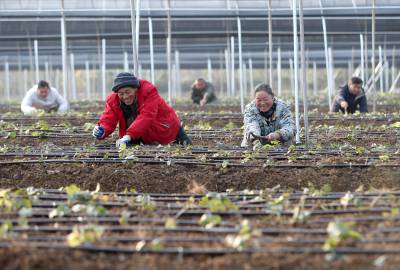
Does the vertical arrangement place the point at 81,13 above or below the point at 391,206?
above

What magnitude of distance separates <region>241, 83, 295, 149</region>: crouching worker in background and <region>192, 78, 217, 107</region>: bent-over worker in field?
10.6 metres

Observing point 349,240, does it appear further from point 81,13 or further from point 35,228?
point 81,13

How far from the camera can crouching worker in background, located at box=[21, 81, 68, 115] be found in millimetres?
14099

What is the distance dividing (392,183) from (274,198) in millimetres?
1414

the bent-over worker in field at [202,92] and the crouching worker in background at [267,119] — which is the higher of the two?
the bent-over worker in field at [202,92]

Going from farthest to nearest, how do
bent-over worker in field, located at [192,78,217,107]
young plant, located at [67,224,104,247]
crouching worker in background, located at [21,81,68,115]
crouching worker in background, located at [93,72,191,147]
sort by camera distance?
bent-over worker in field, located at [192,78,217,107] < crouching worker in background, located at [21,81,68,115] < crouching worker in background, located at [93,72,191,147] < young plant, located at [67,224,104,247]

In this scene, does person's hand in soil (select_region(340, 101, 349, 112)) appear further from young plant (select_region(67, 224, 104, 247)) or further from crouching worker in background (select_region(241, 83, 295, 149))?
young plant (select_region(67, 224, 104, 247))

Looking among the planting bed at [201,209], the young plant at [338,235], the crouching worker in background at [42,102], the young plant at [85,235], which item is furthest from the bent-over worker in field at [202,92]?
the young plant at [338,235]

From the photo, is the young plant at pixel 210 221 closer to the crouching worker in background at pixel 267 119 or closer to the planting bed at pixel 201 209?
the planting bed at pixel 201 209

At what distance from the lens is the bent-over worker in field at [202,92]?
19006 millimetres

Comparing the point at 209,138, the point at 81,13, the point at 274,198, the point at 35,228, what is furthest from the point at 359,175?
the point at 81,13

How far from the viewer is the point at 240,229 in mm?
4387

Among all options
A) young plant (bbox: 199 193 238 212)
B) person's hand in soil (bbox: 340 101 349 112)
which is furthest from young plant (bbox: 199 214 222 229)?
person's hand in soil (bbox: 340 101 349 112)

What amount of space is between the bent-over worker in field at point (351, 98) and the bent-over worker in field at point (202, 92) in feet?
17.4
